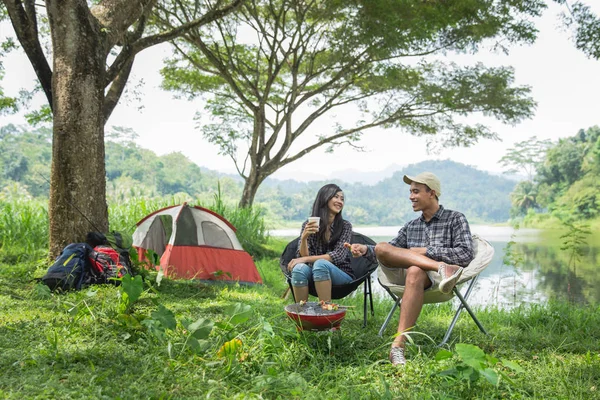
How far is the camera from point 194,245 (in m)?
5.03

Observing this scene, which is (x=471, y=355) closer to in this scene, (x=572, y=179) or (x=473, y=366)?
(x=473, y=366)

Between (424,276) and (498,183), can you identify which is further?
(498,183)

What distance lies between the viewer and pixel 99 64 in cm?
448

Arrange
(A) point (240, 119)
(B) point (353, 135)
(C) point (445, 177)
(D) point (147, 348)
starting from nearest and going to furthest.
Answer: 1. (D) point (147, 348)
2. (B) point (353, 135)
3. (A) point (240, 119)
4. (C) point (445, 177)

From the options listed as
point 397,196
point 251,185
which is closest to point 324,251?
point 251,185

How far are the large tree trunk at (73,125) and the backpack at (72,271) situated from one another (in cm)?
45

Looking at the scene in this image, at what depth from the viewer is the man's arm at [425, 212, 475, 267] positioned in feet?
8.76

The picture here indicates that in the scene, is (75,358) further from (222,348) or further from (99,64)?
(99,64)

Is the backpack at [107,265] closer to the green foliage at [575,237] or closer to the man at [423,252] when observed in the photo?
the man at [423,252]

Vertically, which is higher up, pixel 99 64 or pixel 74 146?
pixel 99 64

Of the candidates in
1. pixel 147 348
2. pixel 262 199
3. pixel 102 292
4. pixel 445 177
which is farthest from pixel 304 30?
pixel 445 177

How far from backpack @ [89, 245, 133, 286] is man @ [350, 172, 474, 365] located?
1.98m

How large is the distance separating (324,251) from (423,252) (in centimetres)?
64

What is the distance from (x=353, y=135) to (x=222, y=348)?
31.1ft
